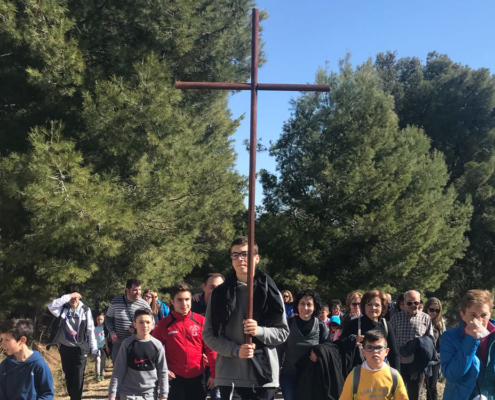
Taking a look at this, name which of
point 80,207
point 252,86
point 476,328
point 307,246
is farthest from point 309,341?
point 307,246

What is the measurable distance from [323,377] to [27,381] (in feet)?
9.05

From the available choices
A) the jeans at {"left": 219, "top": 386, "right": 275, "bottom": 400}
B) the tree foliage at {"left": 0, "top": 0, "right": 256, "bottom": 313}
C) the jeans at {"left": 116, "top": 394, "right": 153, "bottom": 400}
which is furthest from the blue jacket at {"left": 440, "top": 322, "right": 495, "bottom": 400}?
the tree foliage at {"left": 0, "top": 0, "right": 256, "bottom": 313}

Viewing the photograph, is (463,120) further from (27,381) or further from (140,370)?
(27,381)

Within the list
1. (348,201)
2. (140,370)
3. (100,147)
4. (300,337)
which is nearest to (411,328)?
(300,337)

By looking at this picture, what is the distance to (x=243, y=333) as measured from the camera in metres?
3.47

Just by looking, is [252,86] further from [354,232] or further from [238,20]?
[354,232]

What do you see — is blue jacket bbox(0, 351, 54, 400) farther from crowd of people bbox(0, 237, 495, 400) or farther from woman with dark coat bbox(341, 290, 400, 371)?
woman with dark coat bbox(341, 290, 400, 371)

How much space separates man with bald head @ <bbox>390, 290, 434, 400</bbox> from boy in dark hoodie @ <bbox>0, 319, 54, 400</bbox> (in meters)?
4.48

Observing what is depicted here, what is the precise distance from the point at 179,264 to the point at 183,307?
8.44m

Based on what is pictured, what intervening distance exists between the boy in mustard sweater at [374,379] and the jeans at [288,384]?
172 cm

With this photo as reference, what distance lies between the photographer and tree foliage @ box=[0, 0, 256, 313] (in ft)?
37.1

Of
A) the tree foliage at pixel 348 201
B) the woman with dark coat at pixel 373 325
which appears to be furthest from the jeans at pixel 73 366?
the tree foliage at pixel 348 201

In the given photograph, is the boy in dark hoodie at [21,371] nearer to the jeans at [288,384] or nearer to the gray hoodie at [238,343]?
the gray hoodie at [238,343]

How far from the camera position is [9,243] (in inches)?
472
